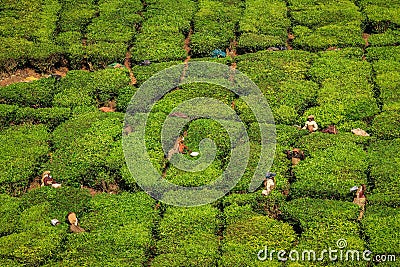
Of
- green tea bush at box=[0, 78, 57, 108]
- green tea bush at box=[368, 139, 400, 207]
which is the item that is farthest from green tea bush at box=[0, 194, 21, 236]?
green tea bush at box=[368, 139, 400, 207]

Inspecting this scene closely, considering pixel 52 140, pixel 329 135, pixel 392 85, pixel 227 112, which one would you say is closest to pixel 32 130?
pixel 52 140

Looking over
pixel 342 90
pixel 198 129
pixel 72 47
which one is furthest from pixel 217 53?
pixel 72 47

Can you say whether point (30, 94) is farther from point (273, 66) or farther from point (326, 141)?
point (326, 141)

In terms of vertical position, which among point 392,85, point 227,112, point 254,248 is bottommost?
point 254,248

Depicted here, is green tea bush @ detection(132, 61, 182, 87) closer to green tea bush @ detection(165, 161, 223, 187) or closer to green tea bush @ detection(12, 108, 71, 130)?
green tea bush @ detection(12, 108, 71, 130)

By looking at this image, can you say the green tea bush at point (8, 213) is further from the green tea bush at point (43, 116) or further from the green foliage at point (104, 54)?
the green foliage at point (104, 54)

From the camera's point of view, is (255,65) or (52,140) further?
(255,65)

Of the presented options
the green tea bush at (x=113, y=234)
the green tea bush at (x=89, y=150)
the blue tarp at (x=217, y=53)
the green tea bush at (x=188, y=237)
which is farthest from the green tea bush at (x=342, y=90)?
the green tea bush at (x=113, y=234)

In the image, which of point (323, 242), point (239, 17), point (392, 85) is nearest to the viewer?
point (323, 242)

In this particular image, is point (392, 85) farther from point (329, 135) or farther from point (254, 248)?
→ point (254, 248)
